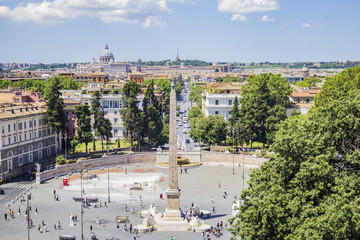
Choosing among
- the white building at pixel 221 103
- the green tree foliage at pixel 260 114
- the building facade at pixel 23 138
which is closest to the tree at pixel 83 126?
the building facade at pixel 23 138

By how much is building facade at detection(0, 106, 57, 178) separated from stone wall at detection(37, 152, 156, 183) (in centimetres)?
435

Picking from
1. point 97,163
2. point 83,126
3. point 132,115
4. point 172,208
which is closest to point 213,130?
point 132,115

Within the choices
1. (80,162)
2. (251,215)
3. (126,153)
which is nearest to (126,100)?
(126,153)

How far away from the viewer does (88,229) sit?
41.7 metres

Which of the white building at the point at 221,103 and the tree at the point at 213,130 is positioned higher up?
the white building at the point at 221,103

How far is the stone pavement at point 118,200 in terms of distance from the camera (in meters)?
41.2

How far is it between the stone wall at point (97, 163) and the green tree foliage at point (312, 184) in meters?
37.4

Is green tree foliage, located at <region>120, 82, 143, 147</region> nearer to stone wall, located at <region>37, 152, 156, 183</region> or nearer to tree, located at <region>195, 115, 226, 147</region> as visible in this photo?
stone wall, located at <region>37, 152, 156, 183</region>

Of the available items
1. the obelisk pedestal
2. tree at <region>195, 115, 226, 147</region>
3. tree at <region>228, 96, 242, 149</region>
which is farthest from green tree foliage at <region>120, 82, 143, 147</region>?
the obelisk pedestal

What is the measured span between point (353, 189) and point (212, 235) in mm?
18063

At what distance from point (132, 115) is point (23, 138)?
52.8 ft

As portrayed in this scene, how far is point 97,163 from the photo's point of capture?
228 feet

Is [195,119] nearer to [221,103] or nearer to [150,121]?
[221,103]

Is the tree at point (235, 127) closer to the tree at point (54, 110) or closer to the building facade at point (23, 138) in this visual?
the tree at point (54, 110)
